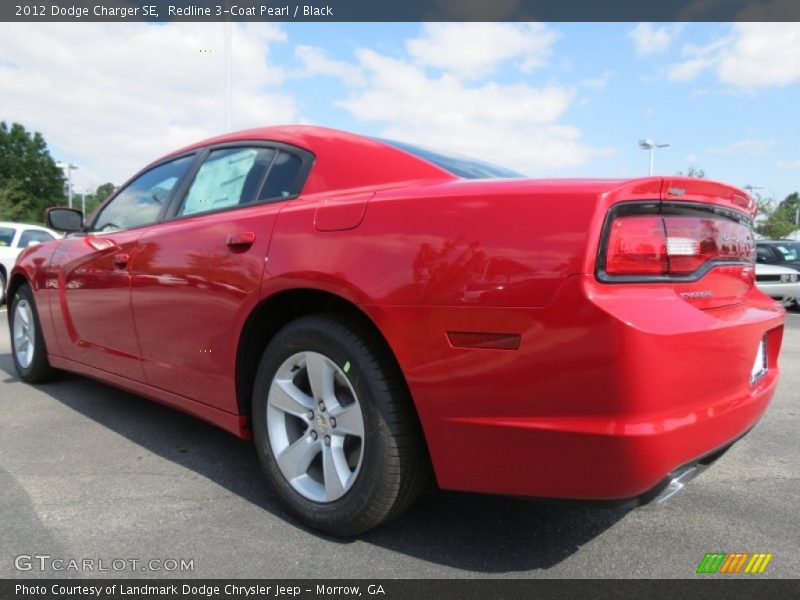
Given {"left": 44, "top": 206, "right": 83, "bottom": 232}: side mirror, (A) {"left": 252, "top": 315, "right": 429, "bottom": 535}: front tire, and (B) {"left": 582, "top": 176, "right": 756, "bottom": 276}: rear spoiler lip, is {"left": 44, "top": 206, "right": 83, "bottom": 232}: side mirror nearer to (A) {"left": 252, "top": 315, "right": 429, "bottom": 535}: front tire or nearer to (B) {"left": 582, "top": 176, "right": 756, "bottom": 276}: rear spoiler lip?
(A) {"left": 252, "top": 315, "right": 429, "bottom": 535}: front tire

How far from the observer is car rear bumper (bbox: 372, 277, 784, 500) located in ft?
5.20

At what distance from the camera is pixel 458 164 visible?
2.66 meters

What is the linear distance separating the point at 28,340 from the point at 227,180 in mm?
2586

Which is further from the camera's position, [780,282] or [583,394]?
[780,282]

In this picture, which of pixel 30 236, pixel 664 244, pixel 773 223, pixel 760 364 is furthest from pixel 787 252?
pixel 773 223

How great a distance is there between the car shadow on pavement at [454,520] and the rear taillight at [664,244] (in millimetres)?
735

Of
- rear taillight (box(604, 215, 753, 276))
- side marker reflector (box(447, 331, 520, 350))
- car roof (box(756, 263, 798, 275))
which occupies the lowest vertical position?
car roof (box(756, 263, 798, 275))

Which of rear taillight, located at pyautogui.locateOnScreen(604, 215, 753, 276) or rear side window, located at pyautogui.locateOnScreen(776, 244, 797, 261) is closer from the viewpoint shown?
rear taillight, located at pyautogui.locateOnScreen(604, 215, 753, 276)

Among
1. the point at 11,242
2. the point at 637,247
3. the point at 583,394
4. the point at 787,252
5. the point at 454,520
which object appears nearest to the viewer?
the point at 583,394

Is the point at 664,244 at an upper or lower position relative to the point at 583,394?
upper

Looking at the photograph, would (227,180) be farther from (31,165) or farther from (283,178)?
(31,165)

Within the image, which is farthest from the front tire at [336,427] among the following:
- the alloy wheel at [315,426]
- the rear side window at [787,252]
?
the rear side window at [787,252]

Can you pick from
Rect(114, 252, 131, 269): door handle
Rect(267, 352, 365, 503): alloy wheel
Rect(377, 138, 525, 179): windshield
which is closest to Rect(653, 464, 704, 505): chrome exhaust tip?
Rect(267, 352, 365, 503): alloy wheel

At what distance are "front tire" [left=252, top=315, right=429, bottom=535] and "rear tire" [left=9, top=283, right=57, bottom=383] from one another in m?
2.72
